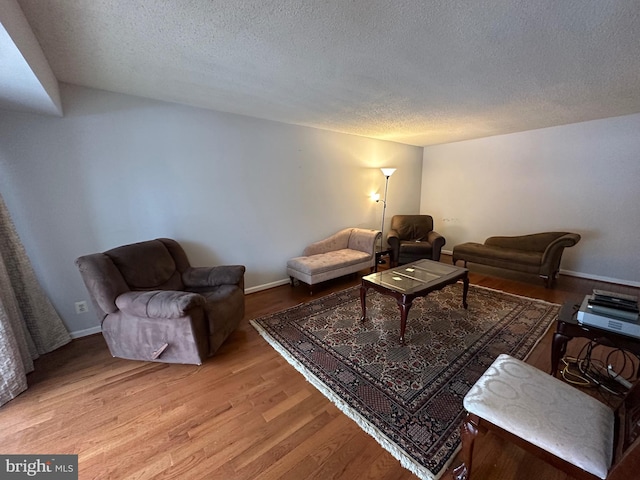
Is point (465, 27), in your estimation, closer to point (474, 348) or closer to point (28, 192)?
point (474, 348)

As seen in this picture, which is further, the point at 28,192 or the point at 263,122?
the point at 263,122

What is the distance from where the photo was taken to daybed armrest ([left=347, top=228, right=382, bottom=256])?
3863 mm

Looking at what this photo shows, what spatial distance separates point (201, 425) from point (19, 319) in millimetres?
1660

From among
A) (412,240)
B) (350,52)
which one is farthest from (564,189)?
(350,52)

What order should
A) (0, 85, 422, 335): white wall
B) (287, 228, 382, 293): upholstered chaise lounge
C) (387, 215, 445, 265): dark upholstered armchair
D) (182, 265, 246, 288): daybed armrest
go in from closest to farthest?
(0, 85, 422, 335): white wall
(182, 265, 246, 288): daybed armrest
(287, 228, 382, 293): upholstered chaise lounge
(387, 215, 445, 265): dark upholstered armchair

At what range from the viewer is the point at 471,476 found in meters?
1.20

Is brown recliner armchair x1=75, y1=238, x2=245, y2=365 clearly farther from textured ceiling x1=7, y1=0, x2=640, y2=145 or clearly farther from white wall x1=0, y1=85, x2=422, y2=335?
textured ceiling x1=7, y1=0, x2=640, y2=145

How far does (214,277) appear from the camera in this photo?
254 cm

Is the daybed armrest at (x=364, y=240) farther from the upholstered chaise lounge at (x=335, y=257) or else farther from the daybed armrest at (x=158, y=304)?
the daybed armrest at (x=158, y=304)

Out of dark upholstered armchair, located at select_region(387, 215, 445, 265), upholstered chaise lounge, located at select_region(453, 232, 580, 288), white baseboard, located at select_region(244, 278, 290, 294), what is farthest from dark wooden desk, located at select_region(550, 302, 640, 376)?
white baseboard, located at select_region(244, 278, 290, 294)

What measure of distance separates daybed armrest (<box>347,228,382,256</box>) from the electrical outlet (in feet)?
10.8

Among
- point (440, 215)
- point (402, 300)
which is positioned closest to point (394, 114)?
point (402, 300)

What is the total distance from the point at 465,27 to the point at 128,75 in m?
2.39

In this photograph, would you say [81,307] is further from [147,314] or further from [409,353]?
[409,353]
